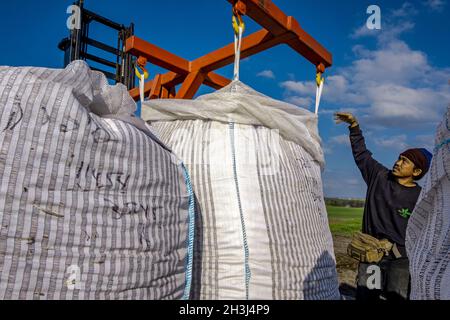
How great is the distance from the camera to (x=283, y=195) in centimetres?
116

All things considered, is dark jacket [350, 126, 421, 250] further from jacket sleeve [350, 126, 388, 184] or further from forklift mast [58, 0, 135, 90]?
forklift mast [58, 0, 135, 90]

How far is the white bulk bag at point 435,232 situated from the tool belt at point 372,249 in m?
1.23

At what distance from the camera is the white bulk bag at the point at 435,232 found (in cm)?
60

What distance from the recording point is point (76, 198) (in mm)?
753

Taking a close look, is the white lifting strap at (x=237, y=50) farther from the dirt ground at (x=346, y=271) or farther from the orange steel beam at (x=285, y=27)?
the dirt ground at (x=346, y=271)

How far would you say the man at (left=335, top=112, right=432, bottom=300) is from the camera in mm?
1786

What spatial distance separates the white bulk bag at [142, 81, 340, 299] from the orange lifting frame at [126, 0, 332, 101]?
272mm

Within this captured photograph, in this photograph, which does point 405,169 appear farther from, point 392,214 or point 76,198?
point 76,198

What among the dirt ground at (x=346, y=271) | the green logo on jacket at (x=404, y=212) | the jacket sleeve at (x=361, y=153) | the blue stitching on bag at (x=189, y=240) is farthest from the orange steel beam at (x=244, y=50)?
the dirt ground at (x=346, y=271)

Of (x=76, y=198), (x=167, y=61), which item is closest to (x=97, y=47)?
(x=167, y=61)

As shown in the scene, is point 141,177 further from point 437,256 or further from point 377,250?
point 377,250

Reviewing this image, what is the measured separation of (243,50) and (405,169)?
1015mm

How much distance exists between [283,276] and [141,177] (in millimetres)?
513

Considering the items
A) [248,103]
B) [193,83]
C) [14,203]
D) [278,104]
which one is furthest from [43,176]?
[193,83]
